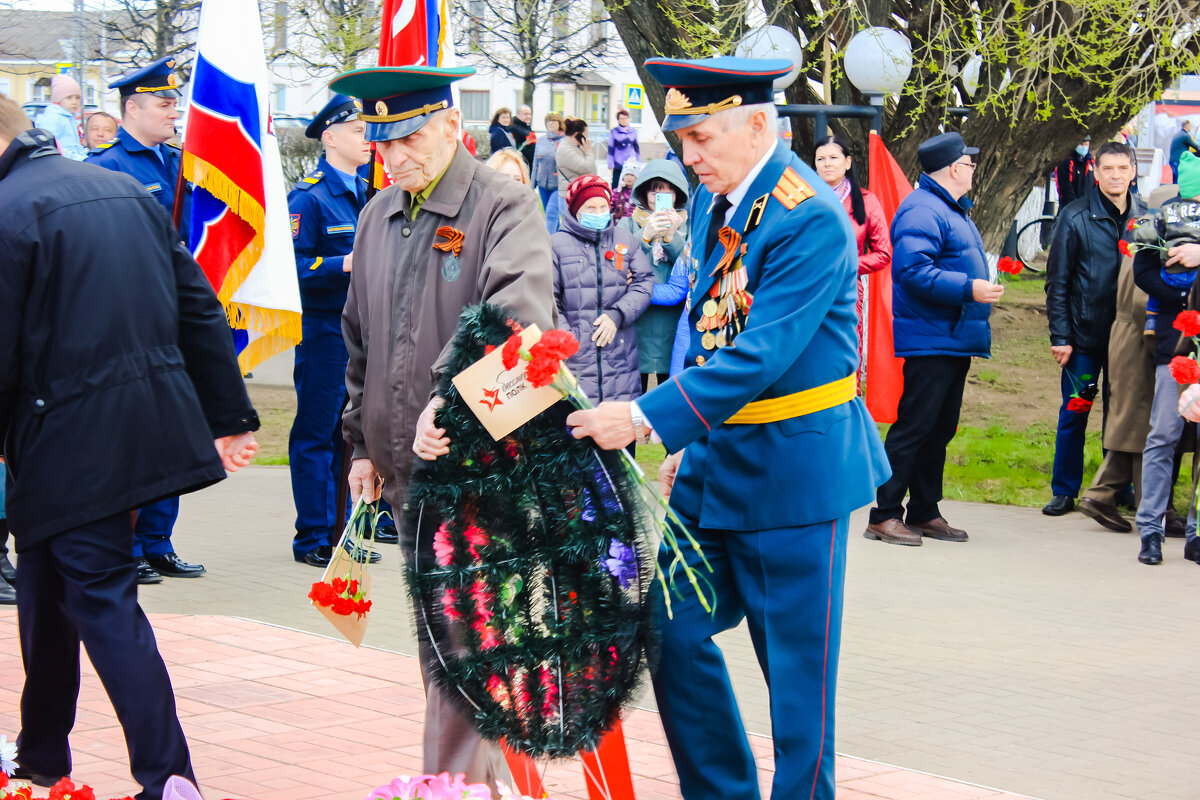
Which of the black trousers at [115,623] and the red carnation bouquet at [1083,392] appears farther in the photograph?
the red carnation bouquet at [1083,392]

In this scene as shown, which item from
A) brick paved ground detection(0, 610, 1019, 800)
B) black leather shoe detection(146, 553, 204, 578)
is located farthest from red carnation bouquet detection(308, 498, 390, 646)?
black leather shoe detection(146, 553, 204, 578)

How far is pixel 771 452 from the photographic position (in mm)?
3643

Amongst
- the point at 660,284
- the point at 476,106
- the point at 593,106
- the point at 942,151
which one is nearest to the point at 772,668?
the point at 942,151

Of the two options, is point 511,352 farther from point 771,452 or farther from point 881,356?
point 881,356

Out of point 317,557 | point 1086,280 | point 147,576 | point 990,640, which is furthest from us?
point 1086,280

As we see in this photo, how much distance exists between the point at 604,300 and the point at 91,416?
16.7 feet

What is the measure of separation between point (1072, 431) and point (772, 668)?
616 centimetres

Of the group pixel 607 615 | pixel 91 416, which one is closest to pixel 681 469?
pixel 607 615

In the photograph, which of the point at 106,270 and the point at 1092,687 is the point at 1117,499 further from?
the point at 106,270

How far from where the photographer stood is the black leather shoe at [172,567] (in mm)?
7402

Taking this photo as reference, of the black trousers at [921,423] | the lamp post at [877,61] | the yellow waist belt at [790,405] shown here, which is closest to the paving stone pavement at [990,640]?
the black trousers at [921,423]

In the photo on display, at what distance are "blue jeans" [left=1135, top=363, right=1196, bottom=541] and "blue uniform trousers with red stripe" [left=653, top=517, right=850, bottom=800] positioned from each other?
15.9 ft

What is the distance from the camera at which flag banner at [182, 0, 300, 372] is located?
6.56 metres

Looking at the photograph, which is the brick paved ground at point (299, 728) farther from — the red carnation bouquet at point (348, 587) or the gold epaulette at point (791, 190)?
the gold epaulette at point (791, 190)
